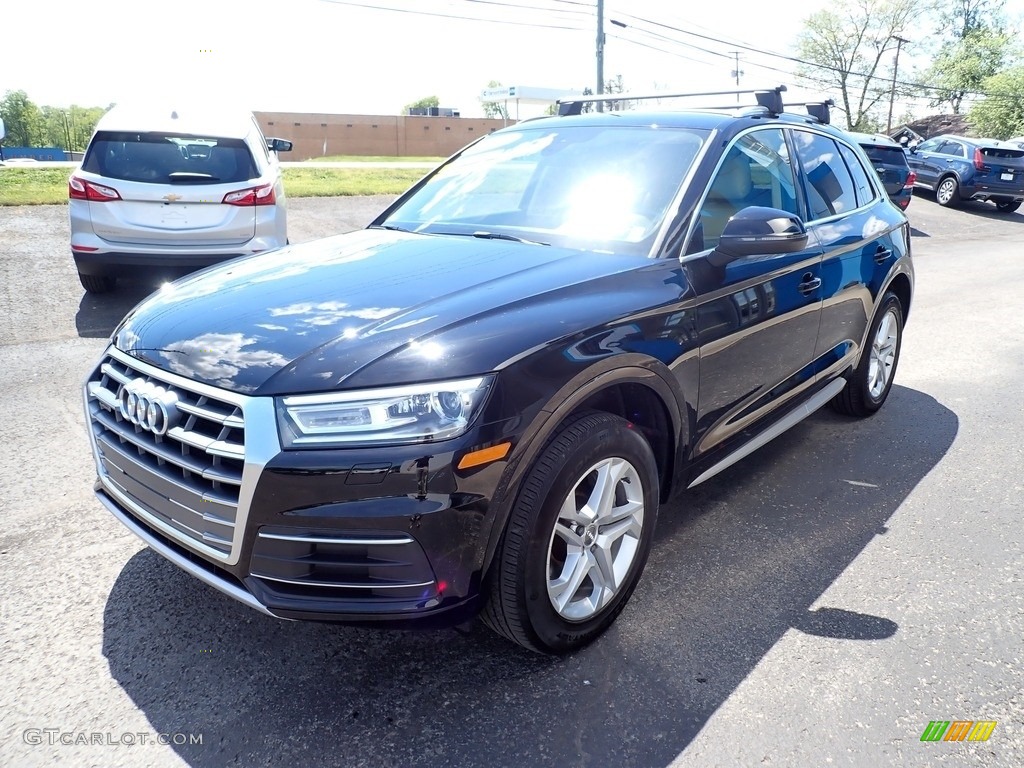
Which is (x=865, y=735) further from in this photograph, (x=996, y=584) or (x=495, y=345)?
(x=495, y=345)

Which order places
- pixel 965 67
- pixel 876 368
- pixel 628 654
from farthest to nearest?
1. pixel 965 67
2. pixel 876 368
3. pixel 628 654

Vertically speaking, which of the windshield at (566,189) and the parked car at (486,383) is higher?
the windshield at (566,189)

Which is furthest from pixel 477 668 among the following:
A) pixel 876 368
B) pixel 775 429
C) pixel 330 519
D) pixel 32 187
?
pixel 32 187

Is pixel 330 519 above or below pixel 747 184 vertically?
below

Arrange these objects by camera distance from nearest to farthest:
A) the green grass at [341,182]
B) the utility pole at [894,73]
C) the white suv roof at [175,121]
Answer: the white suv roof at [175,121]
the green grass at [341,182]
the utility pole at [894,73]

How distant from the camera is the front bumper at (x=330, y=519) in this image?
2.02m

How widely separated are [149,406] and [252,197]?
5.03 metres

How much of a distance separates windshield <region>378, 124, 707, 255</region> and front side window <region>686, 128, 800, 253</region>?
0.50ft

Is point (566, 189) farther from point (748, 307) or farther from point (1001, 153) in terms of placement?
point (1001, 153)

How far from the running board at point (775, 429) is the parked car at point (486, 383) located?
0.02 meters

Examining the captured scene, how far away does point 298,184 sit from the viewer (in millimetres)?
15836

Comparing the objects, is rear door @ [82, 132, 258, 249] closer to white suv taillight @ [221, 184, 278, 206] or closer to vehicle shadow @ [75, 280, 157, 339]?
white suv taillight @ [221, 184, 278, 206]

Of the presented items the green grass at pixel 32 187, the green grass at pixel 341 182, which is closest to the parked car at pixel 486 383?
the green grass at pixel 32 187

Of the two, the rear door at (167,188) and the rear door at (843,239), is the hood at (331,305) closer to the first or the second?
the rear door at (843,239)
